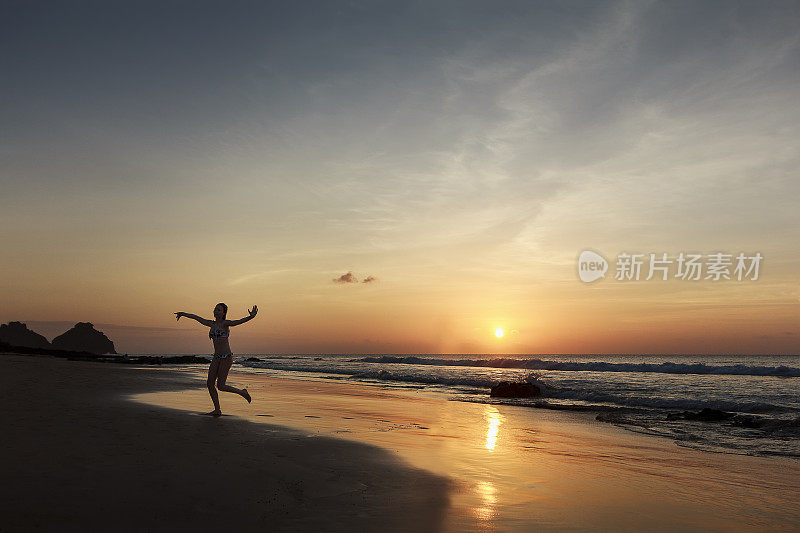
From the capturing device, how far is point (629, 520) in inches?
250

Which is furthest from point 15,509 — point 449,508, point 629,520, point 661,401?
point 661,401

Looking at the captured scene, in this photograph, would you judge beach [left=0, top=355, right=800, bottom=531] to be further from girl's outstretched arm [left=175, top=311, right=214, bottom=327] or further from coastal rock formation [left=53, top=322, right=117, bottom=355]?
coastal rock formation [left=53, top=322, right=117, bottom=355]

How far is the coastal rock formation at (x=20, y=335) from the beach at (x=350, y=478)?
557 ft

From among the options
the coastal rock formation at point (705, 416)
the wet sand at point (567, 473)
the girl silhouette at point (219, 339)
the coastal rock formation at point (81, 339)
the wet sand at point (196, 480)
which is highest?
the girl silhouette at point (219, 339)

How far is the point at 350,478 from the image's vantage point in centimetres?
766

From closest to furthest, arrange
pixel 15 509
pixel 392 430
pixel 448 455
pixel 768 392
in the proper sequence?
pixel 15 509 → pixel 448 455 → pixel 392 430 → pixel 768 392

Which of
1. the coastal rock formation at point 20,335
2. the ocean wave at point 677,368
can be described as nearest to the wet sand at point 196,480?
the ocean wave at point 677,368

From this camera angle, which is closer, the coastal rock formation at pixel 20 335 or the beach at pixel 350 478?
the beach at pixel 350 478

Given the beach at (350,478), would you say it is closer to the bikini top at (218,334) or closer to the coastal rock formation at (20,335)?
the bikini top at (218,334)

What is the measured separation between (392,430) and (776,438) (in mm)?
11897

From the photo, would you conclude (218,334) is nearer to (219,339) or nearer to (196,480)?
(219,339)

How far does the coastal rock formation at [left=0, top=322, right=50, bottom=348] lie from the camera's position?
486 feet

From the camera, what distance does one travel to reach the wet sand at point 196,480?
17.6 feet

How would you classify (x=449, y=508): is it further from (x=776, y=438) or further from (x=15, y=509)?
(x=776, y=438)
